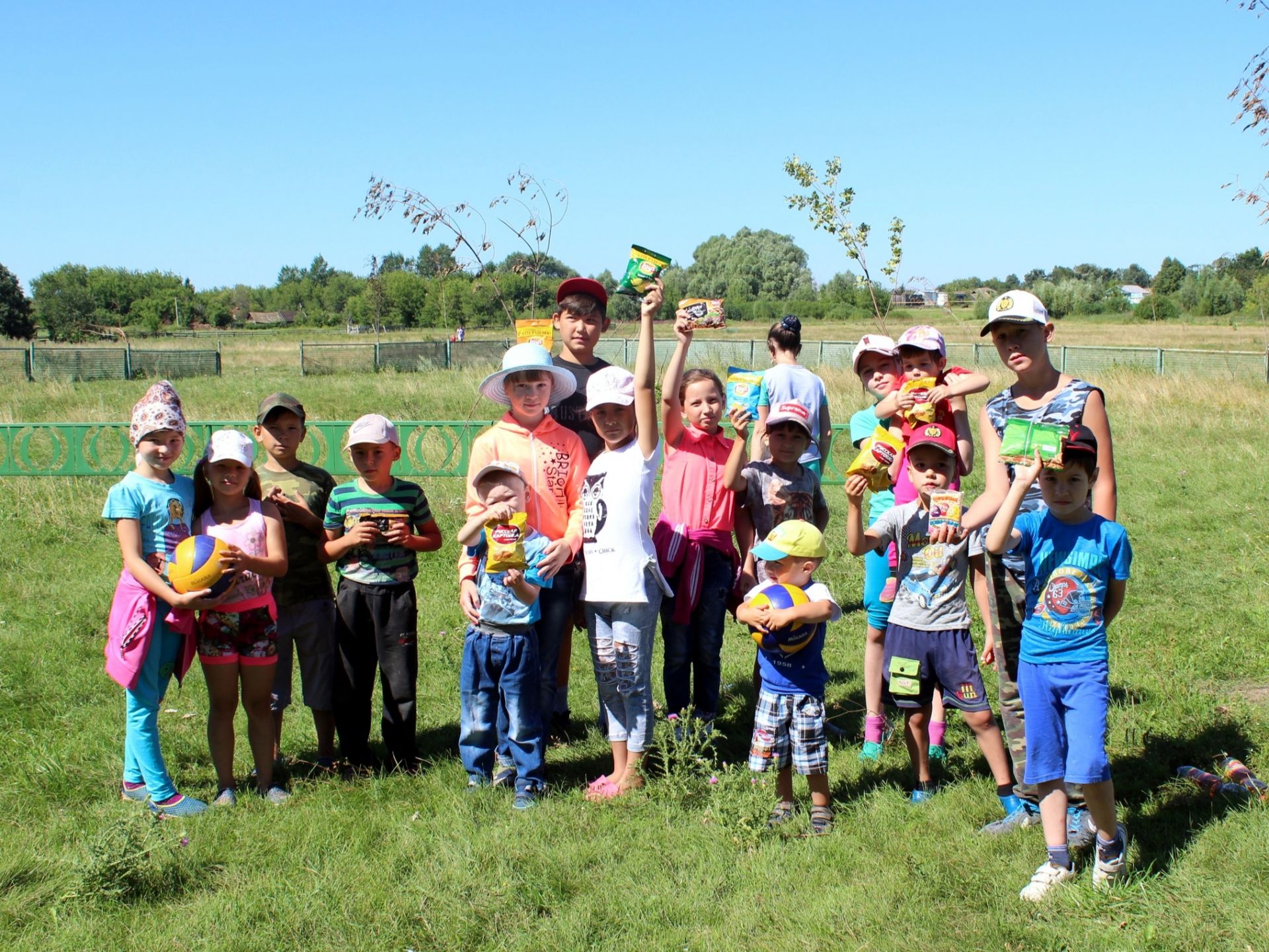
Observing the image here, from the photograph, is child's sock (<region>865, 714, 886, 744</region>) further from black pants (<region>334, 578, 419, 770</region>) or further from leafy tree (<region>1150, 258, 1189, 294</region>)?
leafy tree (<region>1150, 258, 1189, 294</region>)

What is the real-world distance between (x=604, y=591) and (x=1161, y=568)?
19.3 feet

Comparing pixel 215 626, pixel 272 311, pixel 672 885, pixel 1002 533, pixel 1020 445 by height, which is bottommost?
pixel 672 885

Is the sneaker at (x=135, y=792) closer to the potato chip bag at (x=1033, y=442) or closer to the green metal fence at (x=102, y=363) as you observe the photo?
the potato chip bag at (x=1033, y=442)

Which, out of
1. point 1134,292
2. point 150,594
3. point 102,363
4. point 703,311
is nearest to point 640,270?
point 703,311

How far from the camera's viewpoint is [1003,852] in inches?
151

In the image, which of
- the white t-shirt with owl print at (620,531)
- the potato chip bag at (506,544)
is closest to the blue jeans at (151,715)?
the potato chip bag at (506,544)

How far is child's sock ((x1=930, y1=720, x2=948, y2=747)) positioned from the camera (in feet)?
15.9

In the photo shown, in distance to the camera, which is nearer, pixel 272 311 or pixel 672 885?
pixel 672 885

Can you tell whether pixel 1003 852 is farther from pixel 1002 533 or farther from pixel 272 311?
pixel 272 311

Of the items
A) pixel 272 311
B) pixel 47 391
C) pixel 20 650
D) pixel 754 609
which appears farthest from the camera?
pixel 272 311

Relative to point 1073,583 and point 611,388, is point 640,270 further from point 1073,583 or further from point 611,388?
point 1073,583

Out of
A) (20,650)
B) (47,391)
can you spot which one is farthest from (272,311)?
(20,650)

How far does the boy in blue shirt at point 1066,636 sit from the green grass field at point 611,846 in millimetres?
202

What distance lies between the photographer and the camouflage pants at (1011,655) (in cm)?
380
